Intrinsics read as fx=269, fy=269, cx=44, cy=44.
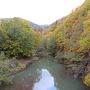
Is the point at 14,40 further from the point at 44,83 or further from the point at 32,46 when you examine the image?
the point at 44,83

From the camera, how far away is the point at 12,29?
50.9m

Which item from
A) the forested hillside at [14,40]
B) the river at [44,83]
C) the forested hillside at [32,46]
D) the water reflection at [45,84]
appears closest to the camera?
the river at [44,83]

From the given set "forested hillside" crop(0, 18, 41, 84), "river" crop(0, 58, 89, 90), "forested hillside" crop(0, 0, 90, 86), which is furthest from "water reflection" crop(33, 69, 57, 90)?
"forested hillside" crop(0, 18, 41, 84)

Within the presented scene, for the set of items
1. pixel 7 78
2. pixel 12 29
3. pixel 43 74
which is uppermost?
pixel 12 29

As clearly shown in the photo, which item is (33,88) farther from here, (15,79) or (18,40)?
(18,40)

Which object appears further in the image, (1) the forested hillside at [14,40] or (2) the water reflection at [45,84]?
(1) the forested hillside at [14,40]

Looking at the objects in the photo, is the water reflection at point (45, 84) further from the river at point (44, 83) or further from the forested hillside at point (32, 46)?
the forested hillside at point (32, 46)

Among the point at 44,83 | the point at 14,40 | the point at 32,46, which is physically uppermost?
the point at 14,40

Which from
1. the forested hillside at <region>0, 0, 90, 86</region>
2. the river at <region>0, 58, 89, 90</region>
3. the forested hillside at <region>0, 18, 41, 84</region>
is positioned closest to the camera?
the river at <region>0, 58, 89, 90</region>

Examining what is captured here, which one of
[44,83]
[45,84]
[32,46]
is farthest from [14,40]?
[45,84]

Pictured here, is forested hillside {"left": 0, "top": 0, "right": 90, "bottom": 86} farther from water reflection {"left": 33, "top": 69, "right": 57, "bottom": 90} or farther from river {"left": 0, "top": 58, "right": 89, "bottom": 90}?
water reflection {"left": 33, "top": 69, "right": 57, "bottom": 90}

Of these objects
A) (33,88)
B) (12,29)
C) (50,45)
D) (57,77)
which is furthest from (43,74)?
(50,45)

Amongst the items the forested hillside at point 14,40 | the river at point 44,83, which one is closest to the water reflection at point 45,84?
the river at point 44,83

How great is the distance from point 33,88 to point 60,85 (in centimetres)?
349
